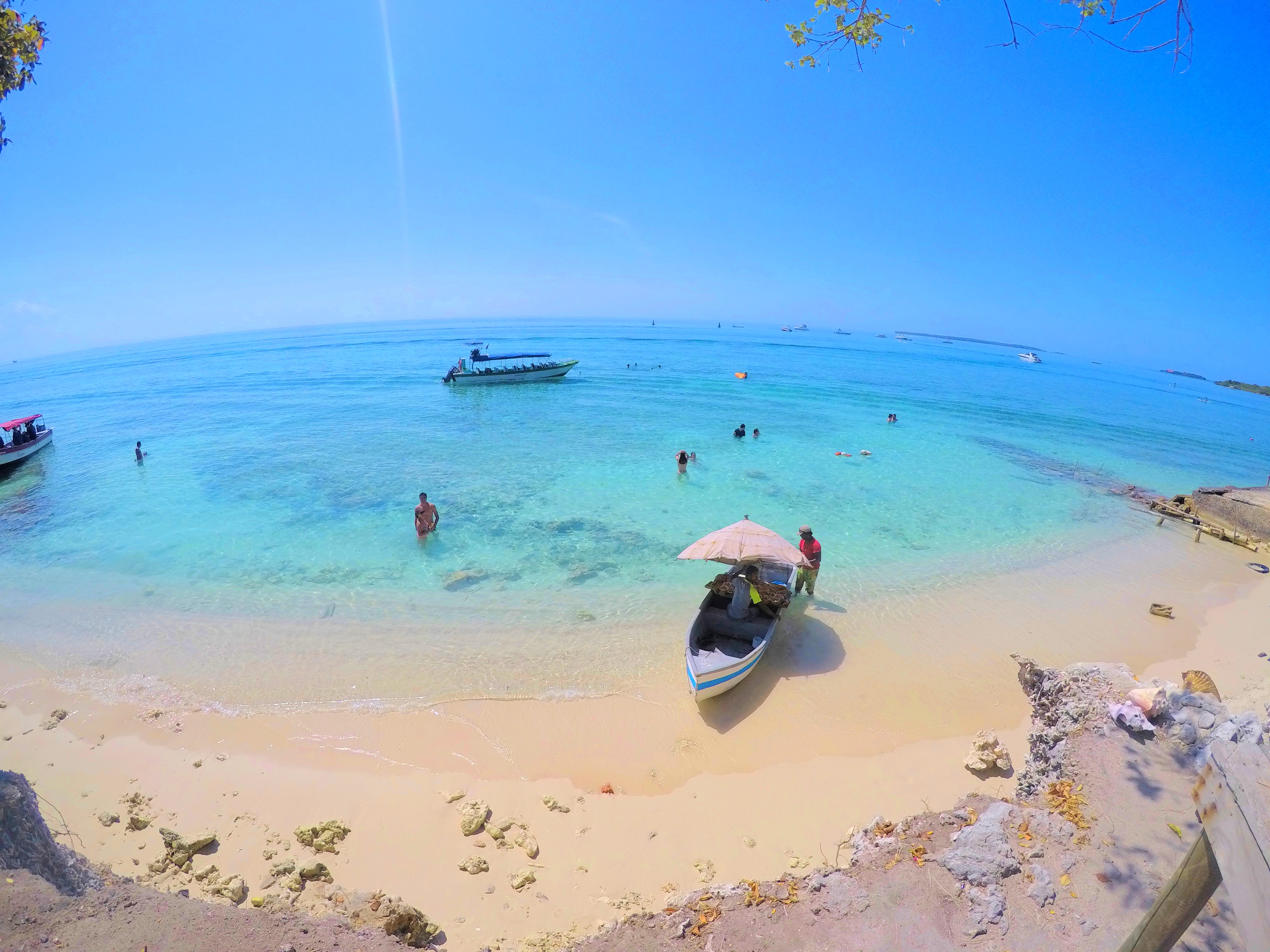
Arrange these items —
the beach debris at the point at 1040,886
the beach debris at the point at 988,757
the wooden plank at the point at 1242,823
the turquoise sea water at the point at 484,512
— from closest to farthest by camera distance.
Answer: the wooden plank at the point at 1242,823, the beach debris at the point at 1040,886, the beach debris at the point at 988,757, the turquoise sea water at the point at 484,512

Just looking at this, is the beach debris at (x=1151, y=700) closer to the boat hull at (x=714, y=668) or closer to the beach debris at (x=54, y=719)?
the boat hull at (x=714, y=668)

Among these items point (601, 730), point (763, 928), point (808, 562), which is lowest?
point (601, 730)

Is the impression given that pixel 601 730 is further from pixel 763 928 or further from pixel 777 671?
pixel 763 928

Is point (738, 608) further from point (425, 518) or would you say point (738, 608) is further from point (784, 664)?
point (425, 518)

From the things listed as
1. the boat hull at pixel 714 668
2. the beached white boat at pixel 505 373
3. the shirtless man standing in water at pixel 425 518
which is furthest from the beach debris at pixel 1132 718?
the beached white boat at pixel 505 373

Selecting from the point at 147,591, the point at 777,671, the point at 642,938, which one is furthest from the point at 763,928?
the point at 147,591

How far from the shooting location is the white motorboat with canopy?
9820 millimetres

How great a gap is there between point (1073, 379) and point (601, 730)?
12459 centimetres

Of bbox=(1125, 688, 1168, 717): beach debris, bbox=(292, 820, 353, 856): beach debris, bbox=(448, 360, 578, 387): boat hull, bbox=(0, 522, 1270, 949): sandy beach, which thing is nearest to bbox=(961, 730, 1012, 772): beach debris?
bbox=(0, 522, 1270, 949): sandy beach

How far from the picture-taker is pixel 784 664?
1058 cm

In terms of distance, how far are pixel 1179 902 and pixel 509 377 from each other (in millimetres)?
50865

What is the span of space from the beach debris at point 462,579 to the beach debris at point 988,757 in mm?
11013

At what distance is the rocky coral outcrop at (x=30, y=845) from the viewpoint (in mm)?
4332

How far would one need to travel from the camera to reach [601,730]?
29.5 feet
